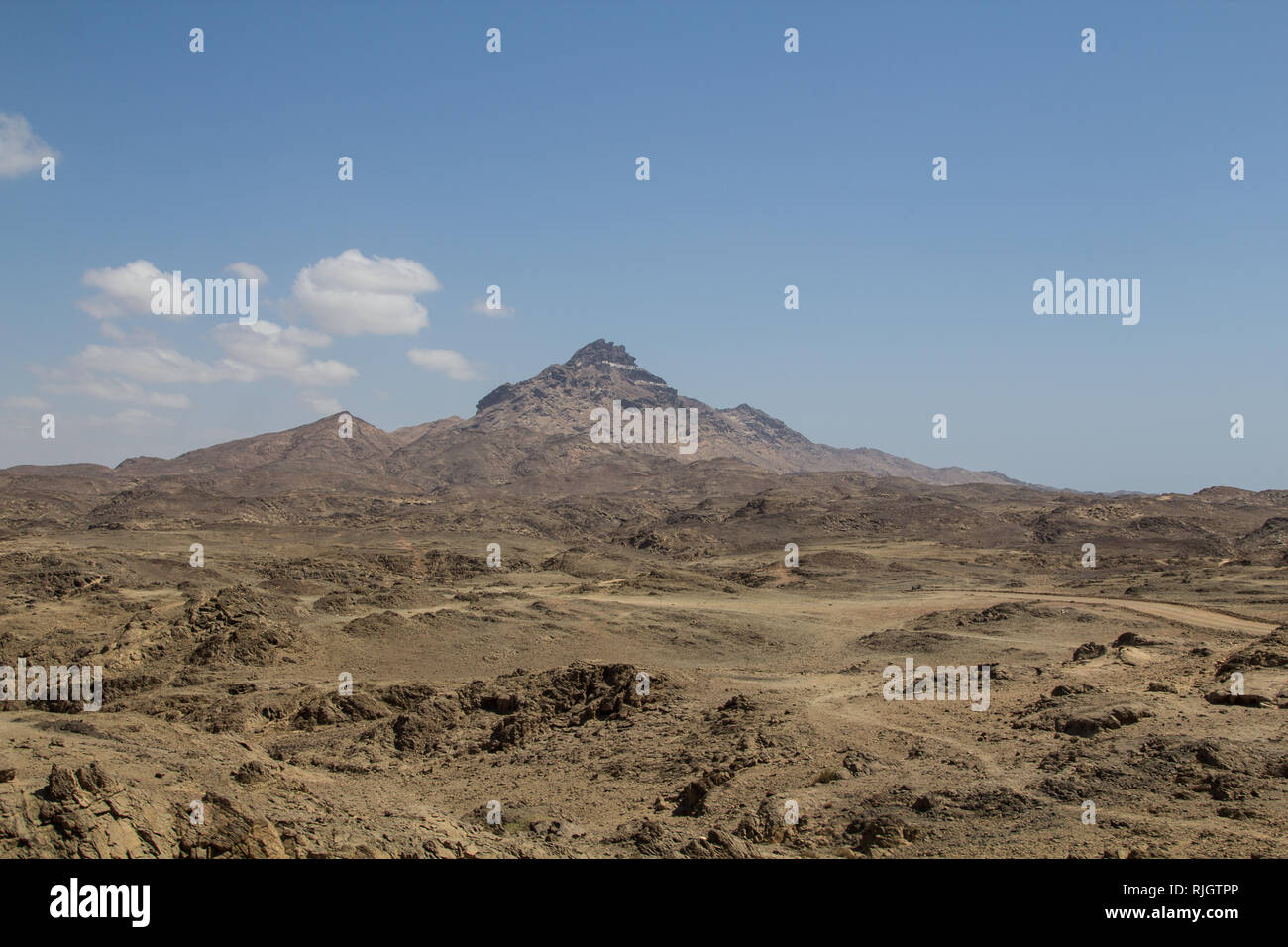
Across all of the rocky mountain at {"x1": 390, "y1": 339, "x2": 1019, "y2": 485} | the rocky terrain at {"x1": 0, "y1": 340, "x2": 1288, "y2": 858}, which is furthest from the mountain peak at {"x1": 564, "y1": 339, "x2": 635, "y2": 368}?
the rocky terrain at {"x1": 0, "y1": 340, "x2": 1288, "y2": 858}

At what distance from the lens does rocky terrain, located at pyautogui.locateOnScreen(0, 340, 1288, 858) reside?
9438mm

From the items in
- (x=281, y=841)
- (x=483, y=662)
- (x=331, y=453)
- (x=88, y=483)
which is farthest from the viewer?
(x=331, y=453)

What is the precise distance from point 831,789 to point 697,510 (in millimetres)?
65202

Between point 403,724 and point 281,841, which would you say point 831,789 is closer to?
point 281,841

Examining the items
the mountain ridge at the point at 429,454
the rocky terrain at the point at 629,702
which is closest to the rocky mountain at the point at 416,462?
the mountain ridge at the point at 429,454

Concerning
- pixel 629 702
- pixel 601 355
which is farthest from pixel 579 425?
pixel 629 702

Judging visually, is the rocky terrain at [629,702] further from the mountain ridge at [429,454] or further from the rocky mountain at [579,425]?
the rocky mountain at [579,425]

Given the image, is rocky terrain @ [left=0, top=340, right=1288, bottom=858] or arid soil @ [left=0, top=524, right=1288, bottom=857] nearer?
arid soil @ [left=0, top=524, right=1288, bottom=857]

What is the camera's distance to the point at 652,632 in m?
26.3

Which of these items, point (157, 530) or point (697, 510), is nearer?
point (157, 530)

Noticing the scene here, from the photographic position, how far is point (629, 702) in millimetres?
15930

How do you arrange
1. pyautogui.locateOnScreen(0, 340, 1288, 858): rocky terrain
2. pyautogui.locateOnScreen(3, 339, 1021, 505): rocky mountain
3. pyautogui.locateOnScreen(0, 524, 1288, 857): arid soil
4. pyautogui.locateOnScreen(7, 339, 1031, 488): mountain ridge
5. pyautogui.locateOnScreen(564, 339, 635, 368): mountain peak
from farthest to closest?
pyautogui.locateOnScreen(564, 339, 635, 368): mountain peak
pyautogui.locateOnScreen(7, 339, 1031, 488): mountain ridge
pyautogui.locateOnScreen(3, 339, 1021, 505): rocky mountain
pyautogui.locateOnScreen(0, 340, 1288, 858): rocky terrain
pyautogui.locateOnScreen(0, 524, 1288, 857): arid soil

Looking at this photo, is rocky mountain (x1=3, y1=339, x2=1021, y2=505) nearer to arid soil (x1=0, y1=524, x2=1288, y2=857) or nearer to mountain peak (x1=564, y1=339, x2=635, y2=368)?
→ mountain peak (x1=564, y1=339, x2=635, y2=368)

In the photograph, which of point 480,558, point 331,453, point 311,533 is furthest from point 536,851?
point 331,453
